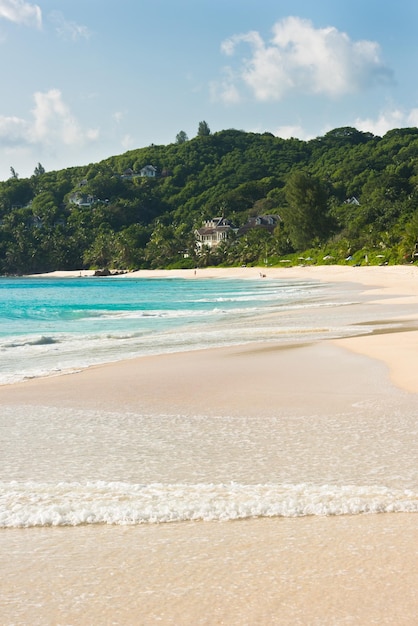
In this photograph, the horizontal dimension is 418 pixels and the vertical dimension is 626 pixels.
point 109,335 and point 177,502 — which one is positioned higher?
point 177,502

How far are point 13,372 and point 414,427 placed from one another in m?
8.92

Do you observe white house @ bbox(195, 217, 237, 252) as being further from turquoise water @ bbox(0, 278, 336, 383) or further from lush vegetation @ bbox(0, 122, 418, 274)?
turquoise water @ bbox(0, 278, 336, 383)

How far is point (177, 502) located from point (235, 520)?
0.54m

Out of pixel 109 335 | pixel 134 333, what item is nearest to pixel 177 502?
pixel 109 335

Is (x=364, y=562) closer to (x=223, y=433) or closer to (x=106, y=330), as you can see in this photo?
(x=223, y=433)

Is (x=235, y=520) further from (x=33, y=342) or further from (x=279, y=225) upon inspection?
(x=279, y=225)

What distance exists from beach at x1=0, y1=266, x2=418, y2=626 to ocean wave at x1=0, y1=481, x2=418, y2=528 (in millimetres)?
75

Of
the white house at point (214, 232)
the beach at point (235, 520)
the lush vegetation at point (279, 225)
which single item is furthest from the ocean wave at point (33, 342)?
the white house at point (214, 232)

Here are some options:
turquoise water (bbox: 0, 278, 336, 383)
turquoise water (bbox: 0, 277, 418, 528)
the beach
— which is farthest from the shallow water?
turquoise water (bbox: 0, 277, 418, 528)

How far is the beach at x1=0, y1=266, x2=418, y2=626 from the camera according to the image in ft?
11.9

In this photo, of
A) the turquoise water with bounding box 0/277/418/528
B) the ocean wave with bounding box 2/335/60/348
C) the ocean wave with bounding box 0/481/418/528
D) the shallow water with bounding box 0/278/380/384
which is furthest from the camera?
the ocean wave with bounding box 2/335/60/348

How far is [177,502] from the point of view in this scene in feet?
17.3

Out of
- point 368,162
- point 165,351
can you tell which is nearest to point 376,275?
point 165,351

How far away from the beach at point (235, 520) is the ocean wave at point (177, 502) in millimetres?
75
